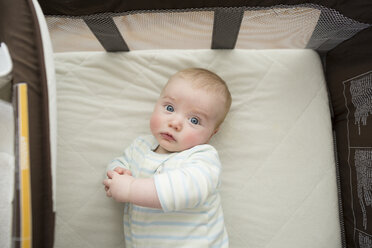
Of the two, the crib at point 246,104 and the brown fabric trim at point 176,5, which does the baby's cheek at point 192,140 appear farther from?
the brown fabric trim at point 176,5

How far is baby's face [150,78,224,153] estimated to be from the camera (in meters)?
0.87

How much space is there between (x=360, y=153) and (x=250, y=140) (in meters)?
0.31

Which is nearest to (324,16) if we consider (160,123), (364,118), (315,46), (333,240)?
(315,46)

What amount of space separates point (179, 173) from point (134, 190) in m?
0.11

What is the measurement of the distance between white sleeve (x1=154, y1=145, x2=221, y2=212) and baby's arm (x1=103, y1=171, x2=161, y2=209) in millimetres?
20

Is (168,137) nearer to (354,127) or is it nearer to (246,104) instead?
(246,104)

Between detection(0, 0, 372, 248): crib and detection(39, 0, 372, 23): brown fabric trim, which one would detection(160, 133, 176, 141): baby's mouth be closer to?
detection(0, 0, 372, 248): crib

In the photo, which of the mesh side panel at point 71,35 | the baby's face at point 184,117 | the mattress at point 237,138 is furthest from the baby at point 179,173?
the mesh side panel at point 71,35

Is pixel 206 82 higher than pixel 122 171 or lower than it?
higher

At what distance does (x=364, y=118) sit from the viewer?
94 cm

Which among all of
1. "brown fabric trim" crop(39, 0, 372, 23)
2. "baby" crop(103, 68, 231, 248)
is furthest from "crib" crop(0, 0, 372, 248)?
"baby" crop(103, 68, 231, 248)

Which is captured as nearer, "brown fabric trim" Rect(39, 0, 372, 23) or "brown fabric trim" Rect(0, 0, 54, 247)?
"brown fabric trim" Rect(0, 0, 54, 247)

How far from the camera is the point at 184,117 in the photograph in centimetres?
88

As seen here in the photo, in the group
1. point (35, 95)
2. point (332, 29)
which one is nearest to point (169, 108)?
point (35, 95)
